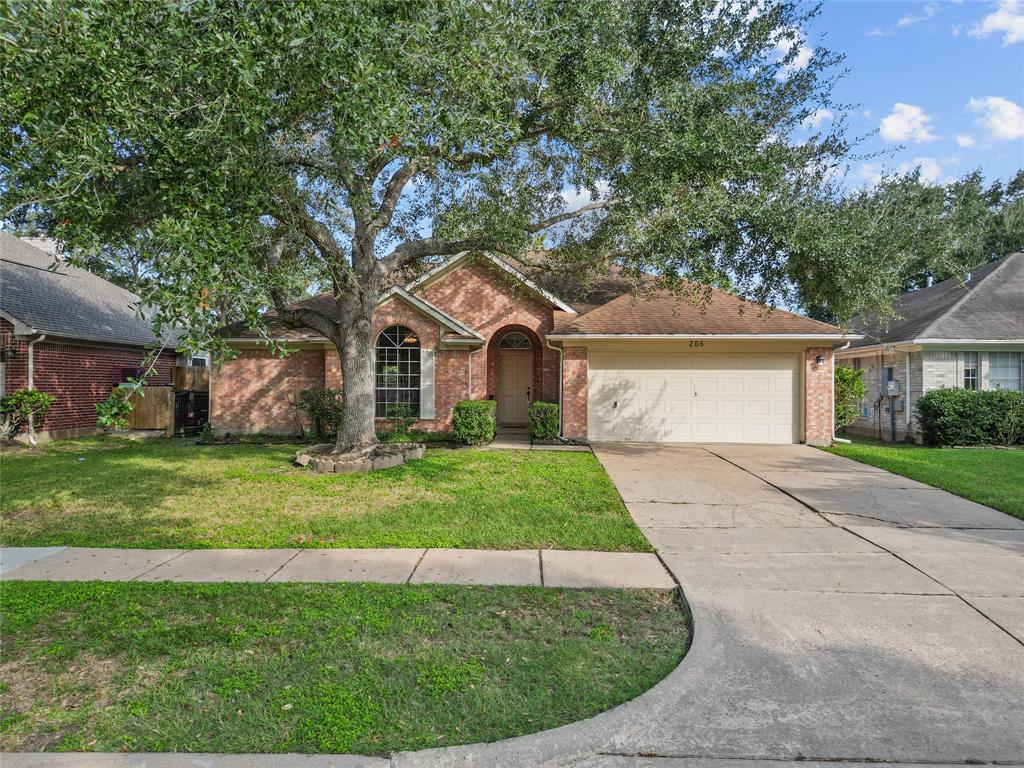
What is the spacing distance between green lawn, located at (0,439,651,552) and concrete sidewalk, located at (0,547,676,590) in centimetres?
27

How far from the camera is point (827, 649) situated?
3.64m

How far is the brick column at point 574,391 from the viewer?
45.7 feet

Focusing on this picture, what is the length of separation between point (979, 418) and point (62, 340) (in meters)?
23.5

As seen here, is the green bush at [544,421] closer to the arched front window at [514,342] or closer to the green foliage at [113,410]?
the arched front window at [514,342]

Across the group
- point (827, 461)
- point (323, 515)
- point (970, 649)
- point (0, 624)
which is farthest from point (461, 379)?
point (970, 649)

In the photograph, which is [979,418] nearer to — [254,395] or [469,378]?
[469,378]

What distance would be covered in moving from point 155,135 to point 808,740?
6.80m

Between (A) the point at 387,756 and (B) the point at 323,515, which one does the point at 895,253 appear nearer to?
(B) the point at 323,515

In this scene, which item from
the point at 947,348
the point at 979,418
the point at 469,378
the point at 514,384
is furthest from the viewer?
the point at 514,384

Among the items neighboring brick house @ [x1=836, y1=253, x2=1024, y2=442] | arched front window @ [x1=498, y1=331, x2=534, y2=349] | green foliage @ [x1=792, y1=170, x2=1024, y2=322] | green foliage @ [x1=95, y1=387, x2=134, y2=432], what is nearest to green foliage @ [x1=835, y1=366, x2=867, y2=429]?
neighboring brick house @ [x1=836, y1=253, x2=1024, y2=442]

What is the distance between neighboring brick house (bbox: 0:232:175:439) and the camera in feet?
45.3

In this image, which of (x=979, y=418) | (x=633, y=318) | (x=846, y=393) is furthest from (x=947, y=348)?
(x=633, y=318)

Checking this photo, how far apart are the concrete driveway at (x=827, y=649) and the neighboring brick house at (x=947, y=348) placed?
30.0 ft

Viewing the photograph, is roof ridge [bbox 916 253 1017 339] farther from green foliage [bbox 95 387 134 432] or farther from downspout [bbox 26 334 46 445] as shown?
downspout [bbox 26 334 46 445]
